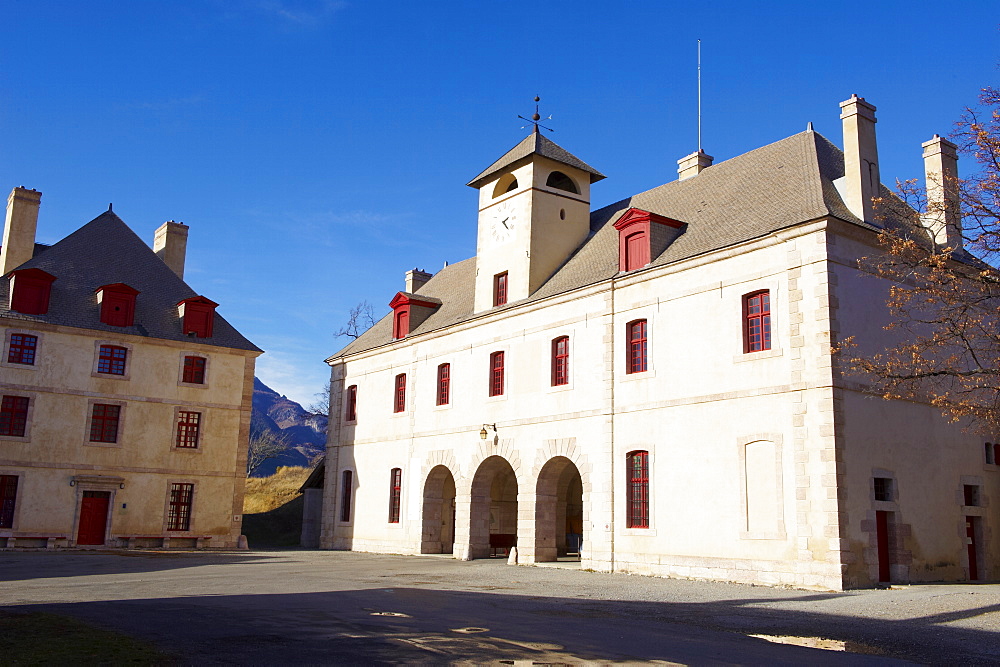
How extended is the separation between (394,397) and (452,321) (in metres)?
4.47

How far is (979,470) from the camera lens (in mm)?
20766

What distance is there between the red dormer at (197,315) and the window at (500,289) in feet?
39.8

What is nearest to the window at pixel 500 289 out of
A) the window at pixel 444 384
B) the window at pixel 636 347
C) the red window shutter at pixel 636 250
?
the window at pixel 444 384

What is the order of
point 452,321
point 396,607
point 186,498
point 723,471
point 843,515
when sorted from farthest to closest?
point 186,498 → point 452,321 → point 723,471 → point 843,515 → point 396,607

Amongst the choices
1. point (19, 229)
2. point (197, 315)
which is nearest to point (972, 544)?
point (197, 315)

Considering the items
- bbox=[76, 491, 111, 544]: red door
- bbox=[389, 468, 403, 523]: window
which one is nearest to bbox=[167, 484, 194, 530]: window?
bbox=[76, 491, 111, 544]: red door

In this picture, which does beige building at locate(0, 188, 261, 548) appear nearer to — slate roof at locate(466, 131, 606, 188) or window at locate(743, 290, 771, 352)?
slate roof at locate(466, 131, 606, 188)

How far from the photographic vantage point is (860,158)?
20062mm

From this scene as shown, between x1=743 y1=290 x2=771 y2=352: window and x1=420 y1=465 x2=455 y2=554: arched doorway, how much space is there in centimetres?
1264

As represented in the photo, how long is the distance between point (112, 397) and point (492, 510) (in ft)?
46.1

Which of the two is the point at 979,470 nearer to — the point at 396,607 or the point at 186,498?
the point at 396,607

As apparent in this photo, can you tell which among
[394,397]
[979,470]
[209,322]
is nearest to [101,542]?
[209,322]

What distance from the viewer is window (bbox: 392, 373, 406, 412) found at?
31891 mm

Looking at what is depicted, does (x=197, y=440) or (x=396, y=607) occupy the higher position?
(x=197, y=440)
